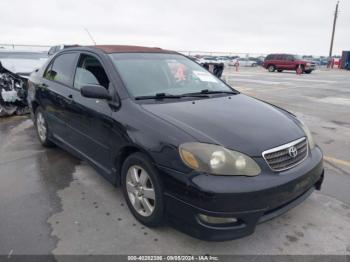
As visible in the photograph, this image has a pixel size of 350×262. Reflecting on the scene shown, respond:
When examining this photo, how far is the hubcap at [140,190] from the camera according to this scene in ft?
9.05

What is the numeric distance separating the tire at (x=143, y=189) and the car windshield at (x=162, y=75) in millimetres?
727

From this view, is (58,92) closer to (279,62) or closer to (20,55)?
(20,55)

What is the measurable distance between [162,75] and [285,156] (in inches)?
65.6

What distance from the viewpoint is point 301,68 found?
1070 inches

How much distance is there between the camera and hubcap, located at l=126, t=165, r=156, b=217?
2760mm

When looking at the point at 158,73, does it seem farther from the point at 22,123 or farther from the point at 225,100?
the point at 22,123

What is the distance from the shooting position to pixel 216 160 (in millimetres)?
2377

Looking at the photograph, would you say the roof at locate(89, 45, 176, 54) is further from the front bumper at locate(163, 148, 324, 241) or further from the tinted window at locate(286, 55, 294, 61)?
the tinted window at locate(286, 55, 294, 61)

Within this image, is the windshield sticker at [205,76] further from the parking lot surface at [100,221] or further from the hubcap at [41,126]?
the hubcap at [41,126]

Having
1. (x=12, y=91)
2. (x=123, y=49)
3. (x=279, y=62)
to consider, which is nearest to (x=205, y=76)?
(x=123, y=49)

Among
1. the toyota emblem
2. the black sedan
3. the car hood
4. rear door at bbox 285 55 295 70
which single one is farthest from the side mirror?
rear door at bbox 285 55 295 70

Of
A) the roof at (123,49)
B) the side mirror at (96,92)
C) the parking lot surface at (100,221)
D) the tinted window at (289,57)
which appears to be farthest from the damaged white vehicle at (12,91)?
the tinted window at (289,57)

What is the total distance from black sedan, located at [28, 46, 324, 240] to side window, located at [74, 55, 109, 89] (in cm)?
1

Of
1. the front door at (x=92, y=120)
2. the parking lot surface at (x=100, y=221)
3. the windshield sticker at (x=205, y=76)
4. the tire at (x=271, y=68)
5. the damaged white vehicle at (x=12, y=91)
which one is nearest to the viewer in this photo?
the parking lot surface at (x=100, y=221)
